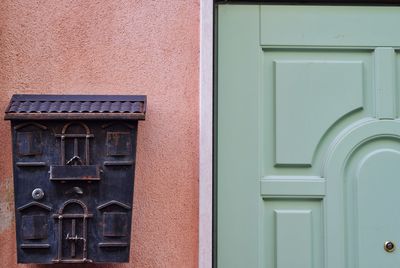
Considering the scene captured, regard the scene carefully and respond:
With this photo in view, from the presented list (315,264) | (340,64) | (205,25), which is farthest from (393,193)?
(205,25)

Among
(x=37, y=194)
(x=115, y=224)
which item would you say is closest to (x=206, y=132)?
(x=115, y=224)

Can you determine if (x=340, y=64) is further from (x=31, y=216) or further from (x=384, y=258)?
(x=31, y=216)

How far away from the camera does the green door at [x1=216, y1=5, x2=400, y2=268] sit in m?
2.53

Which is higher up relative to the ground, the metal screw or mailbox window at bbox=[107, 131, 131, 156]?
mailbox window at bbox=[107, 131, 131, 156]

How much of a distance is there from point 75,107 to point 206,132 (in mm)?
574

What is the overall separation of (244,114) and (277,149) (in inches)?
8.6

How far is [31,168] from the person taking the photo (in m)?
2.25

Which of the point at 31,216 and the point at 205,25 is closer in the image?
the point at 31,216

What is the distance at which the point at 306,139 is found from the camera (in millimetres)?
2537

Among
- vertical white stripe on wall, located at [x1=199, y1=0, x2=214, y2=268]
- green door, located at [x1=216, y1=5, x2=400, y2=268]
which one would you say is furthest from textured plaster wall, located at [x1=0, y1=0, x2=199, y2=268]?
green door, located at [x1=216, y1=5, x2=400, y2=268]

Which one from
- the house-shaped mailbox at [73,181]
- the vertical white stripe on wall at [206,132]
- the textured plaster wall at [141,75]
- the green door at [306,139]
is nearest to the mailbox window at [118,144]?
the house-shaped mailbox at [73,181]

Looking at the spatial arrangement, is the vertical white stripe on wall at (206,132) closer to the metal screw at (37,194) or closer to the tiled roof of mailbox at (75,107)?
the tiled roof of mailbox at (75,107)

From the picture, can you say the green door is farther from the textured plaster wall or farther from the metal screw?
the metal screw

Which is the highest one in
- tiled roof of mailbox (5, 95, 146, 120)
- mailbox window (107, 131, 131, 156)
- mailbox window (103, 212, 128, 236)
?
tiled roof of mailbox (5, 95, 146, 120)
